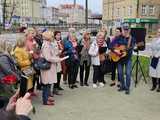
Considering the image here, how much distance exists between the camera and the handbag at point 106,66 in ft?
43.7

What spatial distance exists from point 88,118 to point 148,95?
9.81 ft

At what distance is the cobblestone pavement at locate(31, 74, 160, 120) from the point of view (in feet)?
30.5

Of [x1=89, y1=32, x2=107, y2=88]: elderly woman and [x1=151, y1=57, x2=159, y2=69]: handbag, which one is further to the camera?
[x1=89, y1=32, x2=107, y2=88]: elderly woman

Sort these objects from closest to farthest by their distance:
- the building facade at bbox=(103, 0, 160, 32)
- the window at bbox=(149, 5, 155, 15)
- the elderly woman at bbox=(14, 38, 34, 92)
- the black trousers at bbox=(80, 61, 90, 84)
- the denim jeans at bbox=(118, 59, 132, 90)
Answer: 1. the elderly woman at bbox=(14, 38, 34, 92)
2. the denim jeans at bbox=(118, 59, 132, 90)
3. the black trousers at bbox=(80, 61, 90, 84)
4. the building facade at bbox=(103, 0, 160, 32)
5. the window at bbox=(149, 5, 155, 15)

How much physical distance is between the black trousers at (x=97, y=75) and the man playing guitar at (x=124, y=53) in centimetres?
97

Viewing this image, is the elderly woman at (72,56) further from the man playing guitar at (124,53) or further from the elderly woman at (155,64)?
the elderly woman at (155,64)

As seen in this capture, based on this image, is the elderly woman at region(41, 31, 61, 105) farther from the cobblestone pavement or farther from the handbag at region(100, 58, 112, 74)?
the handbag at region(100, 58, 112, 74)

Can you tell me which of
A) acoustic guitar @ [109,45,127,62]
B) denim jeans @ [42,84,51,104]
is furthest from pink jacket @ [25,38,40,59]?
acoustic guitar @ [109,45,127,62]

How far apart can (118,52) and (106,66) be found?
129cm

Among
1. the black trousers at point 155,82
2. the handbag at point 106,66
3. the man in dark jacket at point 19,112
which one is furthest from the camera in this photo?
the handbag at point 106,66

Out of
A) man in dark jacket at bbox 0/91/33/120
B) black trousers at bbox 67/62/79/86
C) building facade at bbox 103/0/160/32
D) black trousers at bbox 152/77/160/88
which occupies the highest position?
building facade at bbox 103/0/160/32

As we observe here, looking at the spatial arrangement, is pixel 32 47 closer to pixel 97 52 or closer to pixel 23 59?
pixel 23 59

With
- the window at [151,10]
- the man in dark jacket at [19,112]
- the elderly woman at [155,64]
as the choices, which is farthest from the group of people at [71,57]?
the window at [151,10]

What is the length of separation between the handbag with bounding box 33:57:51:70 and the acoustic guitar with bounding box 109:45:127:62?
8.32ft
